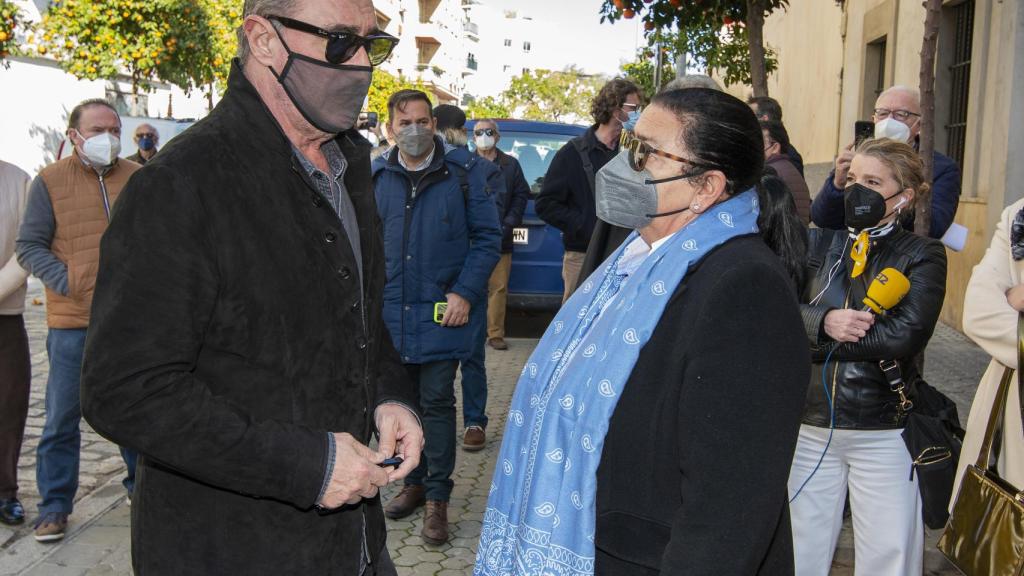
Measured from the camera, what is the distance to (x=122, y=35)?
20.2 metres

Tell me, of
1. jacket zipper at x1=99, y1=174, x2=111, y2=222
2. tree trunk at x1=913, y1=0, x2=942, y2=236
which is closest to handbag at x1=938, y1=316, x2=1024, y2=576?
tree trunk at x1=913, y1=0, x2=942, y2=236

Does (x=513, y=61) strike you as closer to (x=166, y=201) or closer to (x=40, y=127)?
(x=40, y=127)

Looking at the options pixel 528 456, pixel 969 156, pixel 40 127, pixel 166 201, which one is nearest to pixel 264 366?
pixel 166 201

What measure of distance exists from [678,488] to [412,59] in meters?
67.8

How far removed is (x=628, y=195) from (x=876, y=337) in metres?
1.64

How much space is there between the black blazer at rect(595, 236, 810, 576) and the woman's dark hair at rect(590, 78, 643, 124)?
4661 millimetres

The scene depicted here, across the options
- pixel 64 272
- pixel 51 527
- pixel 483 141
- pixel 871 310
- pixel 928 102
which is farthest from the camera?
pixel 483 141

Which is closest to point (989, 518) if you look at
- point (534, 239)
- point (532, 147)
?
point (534, 239)

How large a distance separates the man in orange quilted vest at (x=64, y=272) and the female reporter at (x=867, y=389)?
3.50m

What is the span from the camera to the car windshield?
1014cm

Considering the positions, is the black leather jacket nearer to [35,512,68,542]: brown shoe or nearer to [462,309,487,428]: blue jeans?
[462,309,487,428]: blue jeans

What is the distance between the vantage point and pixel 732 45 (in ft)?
50.2

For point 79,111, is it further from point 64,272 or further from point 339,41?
point 339,41

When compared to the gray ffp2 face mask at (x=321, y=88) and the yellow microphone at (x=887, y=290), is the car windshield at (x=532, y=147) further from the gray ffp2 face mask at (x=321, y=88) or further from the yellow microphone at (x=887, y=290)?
the gray ffp2 face mask at (x=321, y=88)
